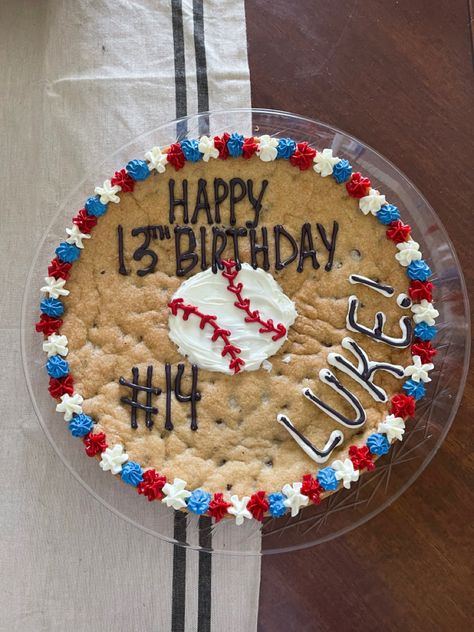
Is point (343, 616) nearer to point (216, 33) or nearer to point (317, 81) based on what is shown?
point (317, 81)

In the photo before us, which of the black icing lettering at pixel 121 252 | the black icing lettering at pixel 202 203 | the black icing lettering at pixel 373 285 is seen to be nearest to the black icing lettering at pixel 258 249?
the black icing lettering at pixel 202 203

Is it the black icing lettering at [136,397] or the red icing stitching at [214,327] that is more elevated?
the red icing stitching at [214,327]

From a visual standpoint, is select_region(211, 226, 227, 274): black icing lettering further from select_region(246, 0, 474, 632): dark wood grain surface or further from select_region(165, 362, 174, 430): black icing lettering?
select_region(246, 0, 474, 632): dark wood grain surface

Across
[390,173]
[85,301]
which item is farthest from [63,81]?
[390,173]

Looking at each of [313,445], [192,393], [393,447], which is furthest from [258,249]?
[393,447]

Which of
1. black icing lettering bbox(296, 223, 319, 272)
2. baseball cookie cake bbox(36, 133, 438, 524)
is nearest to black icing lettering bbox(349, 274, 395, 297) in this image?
baseball cookie cake bbox(36, 133, 438, 524)

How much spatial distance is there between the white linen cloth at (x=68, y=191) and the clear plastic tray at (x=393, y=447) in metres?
0.07

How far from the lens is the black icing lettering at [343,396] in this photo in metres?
1.76

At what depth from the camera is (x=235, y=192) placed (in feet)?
6.01

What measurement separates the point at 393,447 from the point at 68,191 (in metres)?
1.17

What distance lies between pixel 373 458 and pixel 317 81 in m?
1.08

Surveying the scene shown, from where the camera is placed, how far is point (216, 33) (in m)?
1.98

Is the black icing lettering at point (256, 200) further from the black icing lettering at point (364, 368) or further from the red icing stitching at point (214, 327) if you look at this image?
the black icing lettering at point (364, 368)

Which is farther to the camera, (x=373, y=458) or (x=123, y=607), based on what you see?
(x=123, y=607)
